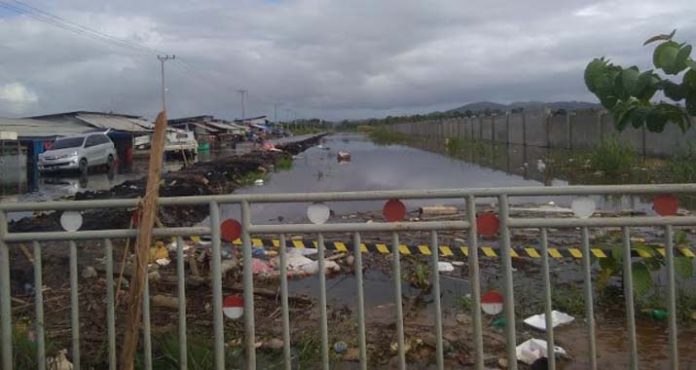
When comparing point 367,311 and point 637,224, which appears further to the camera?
point 367,311

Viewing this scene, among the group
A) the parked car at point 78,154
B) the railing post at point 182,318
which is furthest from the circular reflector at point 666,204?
the parked car at point 78,154

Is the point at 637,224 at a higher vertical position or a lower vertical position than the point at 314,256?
higher

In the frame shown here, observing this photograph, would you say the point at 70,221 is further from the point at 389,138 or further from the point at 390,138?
the point at 389,138

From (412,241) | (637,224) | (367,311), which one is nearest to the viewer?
(637,224)

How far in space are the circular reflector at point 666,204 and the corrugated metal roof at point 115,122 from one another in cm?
4596

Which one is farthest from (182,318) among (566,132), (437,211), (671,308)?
(566,132)

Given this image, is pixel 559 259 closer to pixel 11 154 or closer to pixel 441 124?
pixel 11 154

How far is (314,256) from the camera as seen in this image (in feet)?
25.3

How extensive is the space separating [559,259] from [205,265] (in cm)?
383

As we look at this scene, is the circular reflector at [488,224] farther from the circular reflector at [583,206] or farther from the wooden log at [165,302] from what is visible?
the wooden log at [165,302]

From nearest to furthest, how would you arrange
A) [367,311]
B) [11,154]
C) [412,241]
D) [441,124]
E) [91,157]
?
[367,311] → [412,241] → [11,154] → [91,157] → [441,124]

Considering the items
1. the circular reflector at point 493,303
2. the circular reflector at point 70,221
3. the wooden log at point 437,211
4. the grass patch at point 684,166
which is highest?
the circular reflector at point 70,221

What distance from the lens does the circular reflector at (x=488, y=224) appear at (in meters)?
3.69

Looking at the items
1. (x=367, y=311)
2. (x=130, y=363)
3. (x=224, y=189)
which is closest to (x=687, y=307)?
(x=367, y=311)
